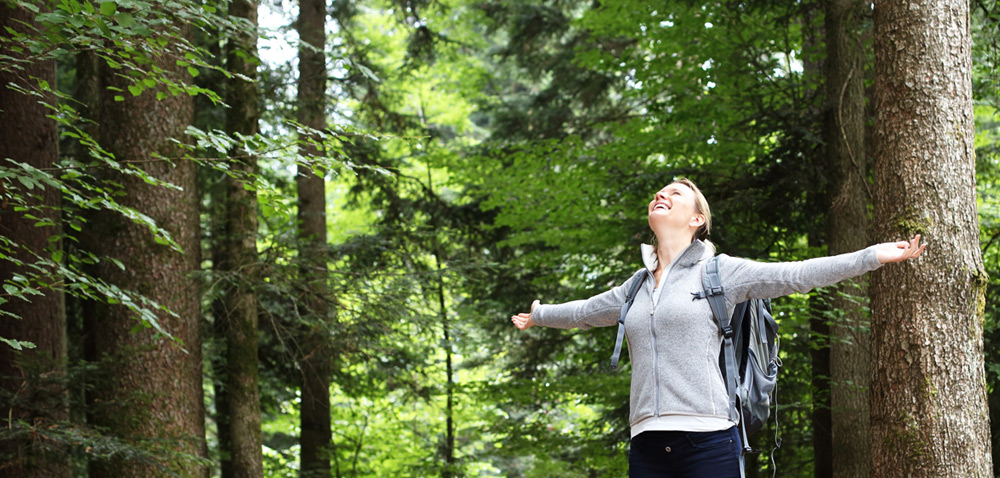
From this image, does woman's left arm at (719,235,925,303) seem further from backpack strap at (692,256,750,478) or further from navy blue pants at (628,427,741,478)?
navy blue pants at (628,427,741,478)

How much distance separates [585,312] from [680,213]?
2.11 ft

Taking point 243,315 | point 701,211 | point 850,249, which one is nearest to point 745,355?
point 701,211

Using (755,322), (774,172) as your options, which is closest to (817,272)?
(755,322)

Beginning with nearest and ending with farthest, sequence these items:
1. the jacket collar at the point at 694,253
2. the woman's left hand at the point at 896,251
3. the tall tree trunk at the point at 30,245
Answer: the woman's left hand at the point at 896,251, the jacket collar at the point at 694,253, the tall tree trunk at the point at 30,245

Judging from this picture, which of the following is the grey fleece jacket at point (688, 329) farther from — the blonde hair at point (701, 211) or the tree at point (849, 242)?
the tree at point (849, 242)

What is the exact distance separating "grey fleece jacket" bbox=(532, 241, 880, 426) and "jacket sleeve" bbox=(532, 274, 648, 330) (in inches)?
6.0

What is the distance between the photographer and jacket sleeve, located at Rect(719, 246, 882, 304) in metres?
2.71

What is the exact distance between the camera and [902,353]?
386 cm

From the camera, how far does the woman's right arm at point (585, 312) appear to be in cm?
352

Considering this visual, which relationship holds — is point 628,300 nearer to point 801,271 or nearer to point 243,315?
point 801,271

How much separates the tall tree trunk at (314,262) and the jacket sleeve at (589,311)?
4246 mm

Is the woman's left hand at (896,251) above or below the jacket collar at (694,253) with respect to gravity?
below

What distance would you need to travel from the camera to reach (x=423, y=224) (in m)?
8.87

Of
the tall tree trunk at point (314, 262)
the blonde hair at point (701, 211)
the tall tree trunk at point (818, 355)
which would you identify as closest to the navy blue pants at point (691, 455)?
the blonde hair at point (701, 211)
